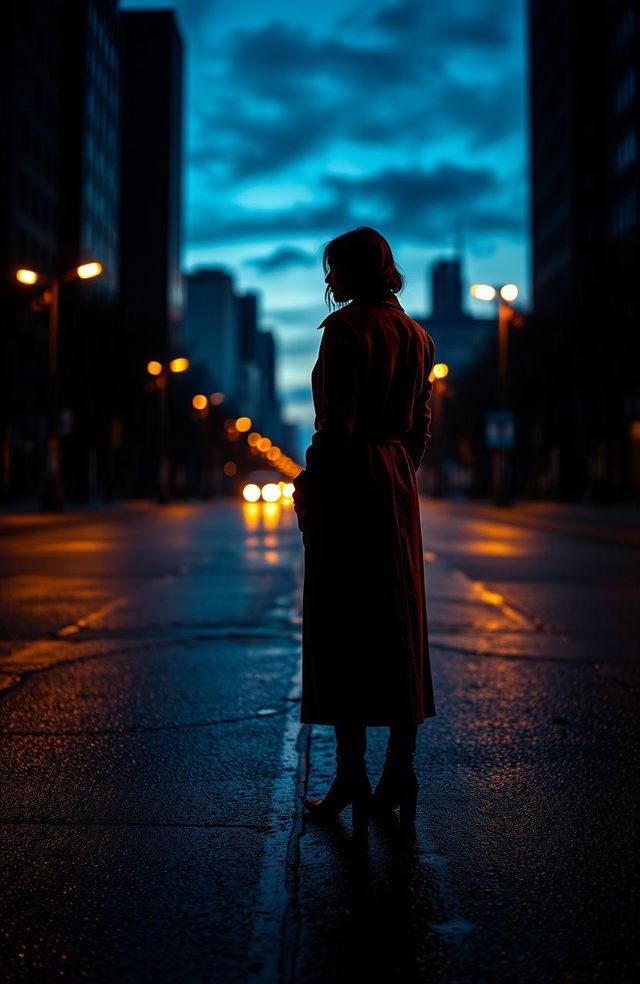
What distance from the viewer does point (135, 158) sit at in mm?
155875

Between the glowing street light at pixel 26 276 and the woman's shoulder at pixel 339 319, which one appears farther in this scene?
the glowing street light at pixel 26 276

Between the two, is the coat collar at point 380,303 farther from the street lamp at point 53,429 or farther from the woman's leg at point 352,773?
the street lamp at point 53,429

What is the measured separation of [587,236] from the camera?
8262 cm

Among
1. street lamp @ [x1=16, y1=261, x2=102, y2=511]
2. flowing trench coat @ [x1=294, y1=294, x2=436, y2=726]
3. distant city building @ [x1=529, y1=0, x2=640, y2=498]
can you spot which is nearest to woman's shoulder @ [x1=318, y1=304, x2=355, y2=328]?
flowing trench coat @ [x1=294, y1=294, x2=436, y2=726]

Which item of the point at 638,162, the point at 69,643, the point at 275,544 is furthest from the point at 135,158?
the point at 69,643

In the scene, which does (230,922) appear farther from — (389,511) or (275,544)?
(275,544)

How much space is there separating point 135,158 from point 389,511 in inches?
6373

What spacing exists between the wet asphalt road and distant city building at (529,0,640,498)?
3889 cm

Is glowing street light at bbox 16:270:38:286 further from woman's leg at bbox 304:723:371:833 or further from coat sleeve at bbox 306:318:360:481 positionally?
woman's leg at bbox 304:723:371:833

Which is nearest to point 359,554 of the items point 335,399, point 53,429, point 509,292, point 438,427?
point 335,399

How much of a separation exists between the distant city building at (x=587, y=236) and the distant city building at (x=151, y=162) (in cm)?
6549

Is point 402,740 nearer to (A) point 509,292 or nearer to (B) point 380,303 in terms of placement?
(B) point 380,303

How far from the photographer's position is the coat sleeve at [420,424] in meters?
3.69

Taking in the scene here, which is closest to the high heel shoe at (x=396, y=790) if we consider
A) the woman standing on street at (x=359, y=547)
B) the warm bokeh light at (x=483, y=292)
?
the woman standing on street at (x=359, y=547)
